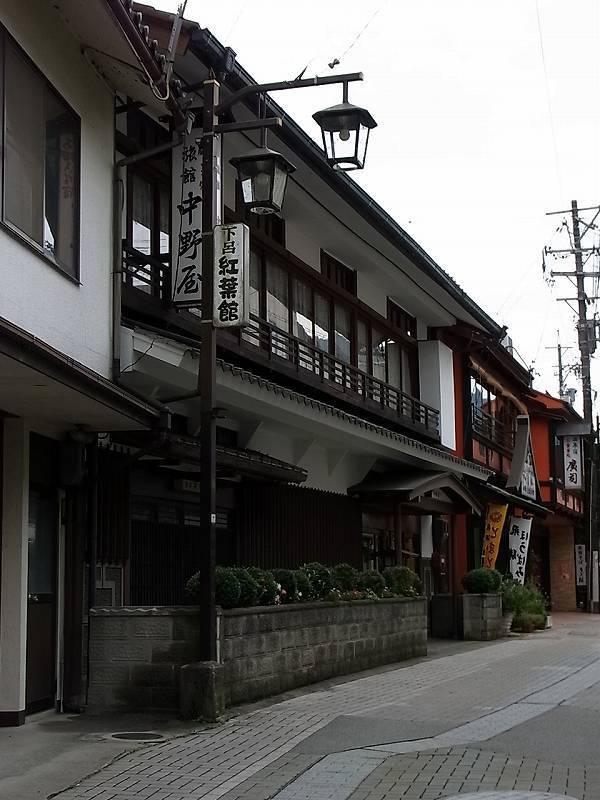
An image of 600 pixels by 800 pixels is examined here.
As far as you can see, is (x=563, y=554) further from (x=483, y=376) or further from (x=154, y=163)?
(x=154, y=163)

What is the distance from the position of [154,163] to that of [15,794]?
902cm

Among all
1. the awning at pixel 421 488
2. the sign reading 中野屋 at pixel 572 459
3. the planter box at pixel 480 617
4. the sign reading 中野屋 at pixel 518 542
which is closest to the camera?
the awning at pixel 421 488

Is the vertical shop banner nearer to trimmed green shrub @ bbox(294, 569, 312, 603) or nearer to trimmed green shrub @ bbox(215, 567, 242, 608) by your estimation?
trimmed green shrub @ bbox(294, 569, 312, 603)

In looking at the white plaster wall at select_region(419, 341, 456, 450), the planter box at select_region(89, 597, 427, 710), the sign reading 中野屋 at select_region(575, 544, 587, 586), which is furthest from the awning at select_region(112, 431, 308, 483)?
the sign reading 中野屋 at select_region(575, 544, 587, 586)

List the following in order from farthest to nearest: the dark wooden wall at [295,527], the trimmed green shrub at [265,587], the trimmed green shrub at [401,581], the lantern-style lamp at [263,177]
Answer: the trimmed green shrub at [401,581] < the dark wooden wall at [295,527] < the trimmed green shrub at [265,587] < the lantern-style lamp at [263,177]

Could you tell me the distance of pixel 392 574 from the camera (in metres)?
19.3

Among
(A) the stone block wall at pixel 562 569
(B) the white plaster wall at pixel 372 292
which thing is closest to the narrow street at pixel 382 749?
(B) the white plaster wall at pixel 372 292

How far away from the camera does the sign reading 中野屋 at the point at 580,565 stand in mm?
44375

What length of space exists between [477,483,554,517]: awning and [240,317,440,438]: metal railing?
236 centimetres

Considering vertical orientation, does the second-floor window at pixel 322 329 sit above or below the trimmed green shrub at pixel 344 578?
above

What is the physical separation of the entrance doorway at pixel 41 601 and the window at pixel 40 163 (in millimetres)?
2666

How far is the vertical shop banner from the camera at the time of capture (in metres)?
28.6

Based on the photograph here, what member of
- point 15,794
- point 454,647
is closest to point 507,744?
point 15,794

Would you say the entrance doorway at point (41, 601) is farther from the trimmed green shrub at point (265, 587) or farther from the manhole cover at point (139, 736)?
the trimmed green shrub at point (265, 587)
